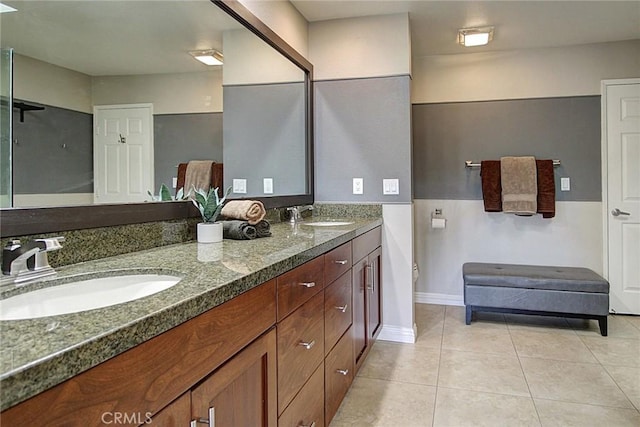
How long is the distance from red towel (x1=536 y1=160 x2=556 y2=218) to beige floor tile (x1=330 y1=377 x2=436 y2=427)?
2076 mm

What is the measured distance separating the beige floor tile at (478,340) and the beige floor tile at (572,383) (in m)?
0.22

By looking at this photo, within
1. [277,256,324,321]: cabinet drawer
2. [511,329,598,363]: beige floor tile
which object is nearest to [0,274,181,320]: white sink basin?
[277,256,324,321]: cabinet drawer

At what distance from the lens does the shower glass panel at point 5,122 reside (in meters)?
1.06

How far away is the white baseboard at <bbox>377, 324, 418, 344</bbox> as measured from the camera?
306cm

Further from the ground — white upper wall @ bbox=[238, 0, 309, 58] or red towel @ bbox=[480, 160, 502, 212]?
white upper wall @ bbox=[238, 0, 309, 58]

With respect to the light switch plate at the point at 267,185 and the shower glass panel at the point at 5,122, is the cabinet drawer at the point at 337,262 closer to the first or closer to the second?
the light switch plate at the point at 267,185

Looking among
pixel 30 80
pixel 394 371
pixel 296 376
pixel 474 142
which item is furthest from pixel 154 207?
pixel 474 142

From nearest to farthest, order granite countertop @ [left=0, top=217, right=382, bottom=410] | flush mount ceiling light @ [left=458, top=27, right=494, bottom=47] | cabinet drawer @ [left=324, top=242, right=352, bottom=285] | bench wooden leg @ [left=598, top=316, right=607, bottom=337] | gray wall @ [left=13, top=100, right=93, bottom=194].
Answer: granite countertop @ [left=0, top=217, right=382, bottom=410]
gray wall @ [left=13, top=100, right=93, bottom=194]
cabinet drawer @ [left=324, top=242, right=352, bottom=285]
bench wooden leg @ [left=598, top=316, right=607, bottom=337]
flush mount ceiling light @ [left=458, top=27, right=494, bottom=47]

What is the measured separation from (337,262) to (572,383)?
1.59 metres

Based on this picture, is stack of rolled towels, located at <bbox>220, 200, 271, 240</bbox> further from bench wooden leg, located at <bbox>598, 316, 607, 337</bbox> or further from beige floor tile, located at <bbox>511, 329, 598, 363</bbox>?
bench wooden leg, located at <bbox>598, 316, 607, 337</bbox>

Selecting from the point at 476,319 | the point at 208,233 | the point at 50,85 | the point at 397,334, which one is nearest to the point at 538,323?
the point at 476,319

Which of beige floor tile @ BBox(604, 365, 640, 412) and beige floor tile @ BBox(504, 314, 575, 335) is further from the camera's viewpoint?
beige floor tile @ BBox(504, 314, 575, 335)

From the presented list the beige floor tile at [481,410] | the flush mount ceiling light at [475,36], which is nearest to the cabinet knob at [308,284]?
the beige floor tile at [481,410]

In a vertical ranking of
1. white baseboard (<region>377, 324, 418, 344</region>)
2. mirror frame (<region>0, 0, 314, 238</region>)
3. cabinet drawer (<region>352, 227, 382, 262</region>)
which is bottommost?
white baseboard (<region>377, 324, 418, 344</region>)
